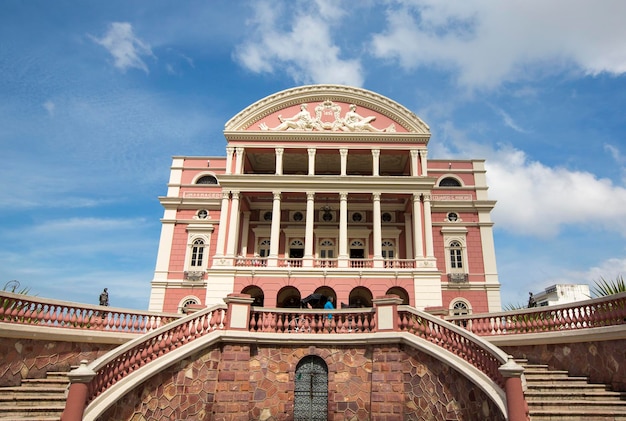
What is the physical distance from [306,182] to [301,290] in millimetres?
6406

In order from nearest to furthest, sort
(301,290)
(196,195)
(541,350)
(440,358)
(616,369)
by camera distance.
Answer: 1. (616,369)
2. (440,358)
3. (541,350)
4. (301,290)
5. (196,195)

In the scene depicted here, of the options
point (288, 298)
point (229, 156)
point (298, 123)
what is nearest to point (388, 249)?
point (288, 298)

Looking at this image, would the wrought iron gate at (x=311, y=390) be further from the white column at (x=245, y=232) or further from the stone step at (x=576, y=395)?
the white column at (x=245, y=232)

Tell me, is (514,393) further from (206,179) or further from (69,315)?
(206,179)

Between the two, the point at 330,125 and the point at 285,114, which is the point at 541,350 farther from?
the point at 285,114

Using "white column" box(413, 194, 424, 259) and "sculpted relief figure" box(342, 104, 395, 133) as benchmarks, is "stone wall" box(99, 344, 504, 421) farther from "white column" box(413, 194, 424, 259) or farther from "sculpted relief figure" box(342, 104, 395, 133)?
"sculpted relief figure" box(342, 104, 395, 133)

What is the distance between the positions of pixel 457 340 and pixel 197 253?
69.0ft

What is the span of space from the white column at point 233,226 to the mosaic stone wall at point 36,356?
12.6 meters

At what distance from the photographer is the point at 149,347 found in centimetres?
1035

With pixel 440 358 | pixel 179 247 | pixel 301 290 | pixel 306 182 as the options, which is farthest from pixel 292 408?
pixel 179 247

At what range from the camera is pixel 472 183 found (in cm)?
3036

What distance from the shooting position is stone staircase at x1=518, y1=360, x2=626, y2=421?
8438 millimetres

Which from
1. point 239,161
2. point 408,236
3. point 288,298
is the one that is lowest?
point 288,298

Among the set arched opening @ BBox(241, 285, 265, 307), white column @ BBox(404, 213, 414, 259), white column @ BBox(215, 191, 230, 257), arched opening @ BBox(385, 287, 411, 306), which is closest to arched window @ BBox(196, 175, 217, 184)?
white column @ BBox(215, 191, 230, 257)
